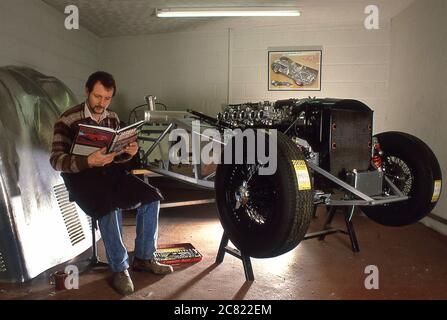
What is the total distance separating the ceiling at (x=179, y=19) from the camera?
13.2ft

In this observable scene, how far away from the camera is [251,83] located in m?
5.06

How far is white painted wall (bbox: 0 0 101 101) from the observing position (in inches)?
132

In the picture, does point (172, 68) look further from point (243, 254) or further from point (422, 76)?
point (243, 254)

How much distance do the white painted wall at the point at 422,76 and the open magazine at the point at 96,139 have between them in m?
2.99

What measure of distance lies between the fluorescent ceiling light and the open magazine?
2713 mm

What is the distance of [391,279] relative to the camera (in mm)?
2277

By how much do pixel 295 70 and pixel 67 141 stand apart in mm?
3579

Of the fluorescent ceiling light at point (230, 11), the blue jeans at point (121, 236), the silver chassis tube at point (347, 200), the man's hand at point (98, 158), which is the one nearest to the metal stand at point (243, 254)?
the silver chassis tube at point (347, 200)

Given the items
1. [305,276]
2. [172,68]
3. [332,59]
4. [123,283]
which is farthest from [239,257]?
[172,68]

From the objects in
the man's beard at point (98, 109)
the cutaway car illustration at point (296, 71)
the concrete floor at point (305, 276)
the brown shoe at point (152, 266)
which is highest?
the cutaway car illustration at point (296, 71)

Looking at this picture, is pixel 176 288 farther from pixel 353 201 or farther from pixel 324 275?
pixel 353 201

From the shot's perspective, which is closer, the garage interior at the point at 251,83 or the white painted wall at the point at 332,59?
the garage interior at the point at 251,83

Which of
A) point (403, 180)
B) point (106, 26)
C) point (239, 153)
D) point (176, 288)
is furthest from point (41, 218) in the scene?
point (106, 26)

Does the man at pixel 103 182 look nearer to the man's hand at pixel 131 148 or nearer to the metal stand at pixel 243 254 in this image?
the man's hand at pixel 131 148
